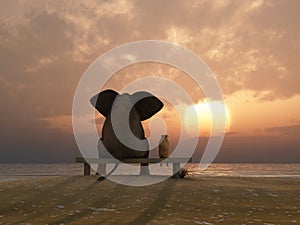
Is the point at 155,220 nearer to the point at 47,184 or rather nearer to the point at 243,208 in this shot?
the point at 243,208

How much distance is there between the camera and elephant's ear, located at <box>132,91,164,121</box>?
2153cm

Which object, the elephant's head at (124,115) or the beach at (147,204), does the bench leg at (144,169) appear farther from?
the beach at (147,204)

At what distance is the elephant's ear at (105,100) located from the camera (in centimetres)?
2108

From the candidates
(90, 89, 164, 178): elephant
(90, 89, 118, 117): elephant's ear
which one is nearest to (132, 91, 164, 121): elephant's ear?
(90, 89, 164, 178): elephant

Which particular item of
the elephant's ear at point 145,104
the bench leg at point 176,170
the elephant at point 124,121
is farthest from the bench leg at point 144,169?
the elephant's ear at point 145,104

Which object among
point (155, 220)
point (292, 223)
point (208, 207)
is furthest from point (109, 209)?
point (292, 223)

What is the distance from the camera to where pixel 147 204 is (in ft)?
42.8

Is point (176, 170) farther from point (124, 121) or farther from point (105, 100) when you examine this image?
point (105, 100)

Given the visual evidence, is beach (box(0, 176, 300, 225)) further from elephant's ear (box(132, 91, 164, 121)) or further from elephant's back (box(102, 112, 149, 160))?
elephant's ear (box(132, 91, 164, 121))

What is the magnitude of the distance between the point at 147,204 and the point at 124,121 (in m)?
8.16

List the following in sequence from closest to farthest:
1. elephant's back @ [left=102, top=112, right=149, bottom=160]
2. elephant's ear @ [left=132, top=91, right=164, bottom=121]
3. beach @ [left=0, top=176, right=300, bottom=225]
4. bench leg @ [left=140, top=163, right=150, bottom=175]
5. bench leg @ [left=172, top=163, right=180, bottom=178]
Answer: beach @ [left=0, top=176, right=300, bottom=225]
bench leg @ [left=172, top=163, right=180, bottom=178]
elephant's back @ [left=102, top=112, right=149, bottom=160]
bench leg @ [left=140, top=163, right=150, bottom=175]
elephant's ear @ [left=132, top=91, right=164, bottom=121]

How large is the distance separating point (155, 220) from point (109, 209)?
234 centimetres

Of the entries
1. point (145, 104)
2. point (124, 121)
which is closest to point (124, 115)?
point (124, 121)

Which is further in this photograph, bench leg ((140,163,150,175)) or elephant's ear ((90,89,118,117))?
bench leg ((140,163,150,175))
